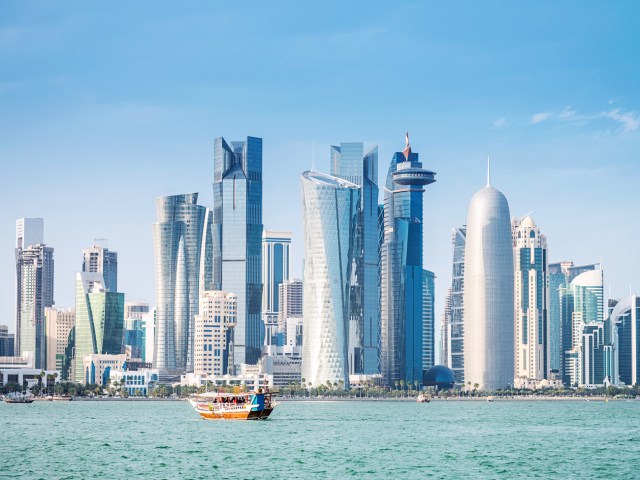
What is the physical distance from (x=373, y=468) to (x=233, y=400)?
272 feet

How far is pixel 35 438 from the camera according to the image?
159750 mm

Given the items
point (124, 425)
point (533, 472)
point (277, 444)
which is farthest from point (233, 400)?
point (533, 472)

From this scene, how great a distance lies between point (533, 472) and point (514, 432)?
6327 cm

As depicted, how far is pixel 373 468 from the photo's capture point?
11888cm

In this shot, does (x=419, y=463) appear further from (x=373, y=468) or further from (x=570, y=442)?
(x=570, y=442)

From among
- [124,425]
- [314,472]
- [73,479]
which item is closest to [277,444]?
[314,472]

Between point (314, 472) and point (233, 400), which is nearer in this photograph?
point (314, 472)

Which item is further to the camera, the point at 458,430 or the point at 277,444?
the point at 458,430

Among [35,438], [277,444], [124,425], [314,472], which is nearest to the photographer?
[314,472]

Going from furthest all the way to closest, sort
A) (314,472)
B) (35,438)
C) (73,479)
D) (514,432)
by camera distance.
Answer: (514,432)
(35,438)
(314,472)
(73,479)

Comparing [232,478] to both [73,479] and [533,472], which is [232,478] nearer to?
[73,479]

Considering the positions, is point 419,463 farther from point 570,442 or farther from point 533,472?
point 570,442

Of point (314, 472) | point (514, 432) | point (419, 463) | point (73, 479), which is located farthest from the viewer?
point (514, 432)

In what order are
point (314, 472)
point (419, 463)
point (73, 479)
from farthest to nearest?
point (419, 463) < point (314, 472) < point (73, 479)
